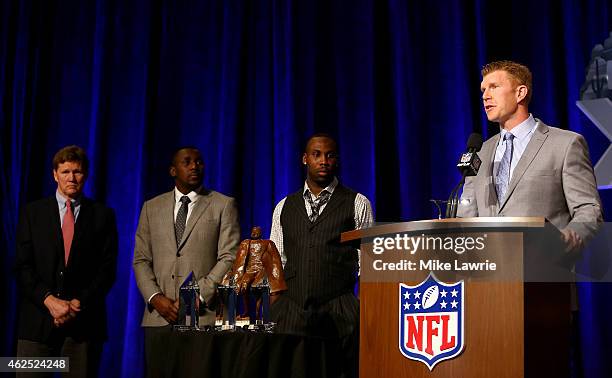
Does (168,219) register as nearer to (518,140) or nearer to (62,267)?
(62,267)

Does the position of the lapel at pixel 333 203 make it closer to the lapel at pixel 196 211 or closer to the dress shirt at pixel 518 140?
the lapel at pixel 196 211

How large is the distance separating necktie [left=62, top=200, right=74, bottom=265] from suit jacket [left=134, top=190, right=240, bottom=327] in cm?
37

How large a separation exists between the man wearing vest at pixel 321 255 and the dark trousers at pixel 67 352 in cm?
99

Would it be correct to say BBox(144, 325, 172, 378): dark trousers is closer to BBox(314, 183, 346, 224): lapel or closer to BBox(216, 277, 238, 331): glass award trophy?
BBox(216, 277, 238, 331): glass award trophy

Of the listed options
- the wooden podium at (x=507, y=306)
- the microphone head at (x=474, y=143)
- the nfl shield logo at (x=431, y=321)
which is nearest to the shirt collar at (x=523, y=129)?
the microphone head at (x=474, y=143)

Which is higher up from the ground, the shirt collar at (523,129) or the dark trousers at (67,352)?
the shirt collar at (523,129)

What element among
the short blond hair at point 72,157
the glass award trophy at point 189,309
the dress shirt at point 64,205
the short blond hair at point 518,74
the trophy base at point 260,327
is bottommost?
the trophy base at point 260,327

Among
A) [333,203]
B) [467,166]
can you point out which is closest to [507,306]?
[467,166]

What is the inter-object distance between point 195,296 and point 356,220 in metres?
1.12

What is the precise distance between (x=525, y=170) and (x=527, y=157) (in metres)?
0.06

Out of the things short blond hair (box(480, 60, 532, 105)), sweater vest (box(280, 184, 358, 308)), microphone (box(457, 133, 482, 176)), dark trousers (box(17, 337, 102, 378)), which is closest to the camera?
microphone (box(457, 133, 482, 176))

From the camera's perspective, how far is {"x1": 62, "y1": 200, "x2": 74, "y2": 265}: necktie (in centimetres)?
454

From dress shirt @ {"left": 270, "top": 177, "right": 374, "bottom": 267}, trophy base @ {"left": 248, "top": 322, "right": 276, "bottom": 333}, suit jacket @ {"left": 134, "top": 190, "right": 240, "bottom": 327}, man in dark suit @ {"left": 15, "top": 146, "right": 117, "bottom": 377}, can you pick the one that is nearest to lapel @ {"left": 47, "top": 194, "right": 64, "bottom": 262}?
man in dark suit @ {"left": 15, "top": 146, "right": 117, "bottom": 377}

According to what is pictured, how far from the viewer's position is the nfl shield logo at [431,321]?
266 cm
